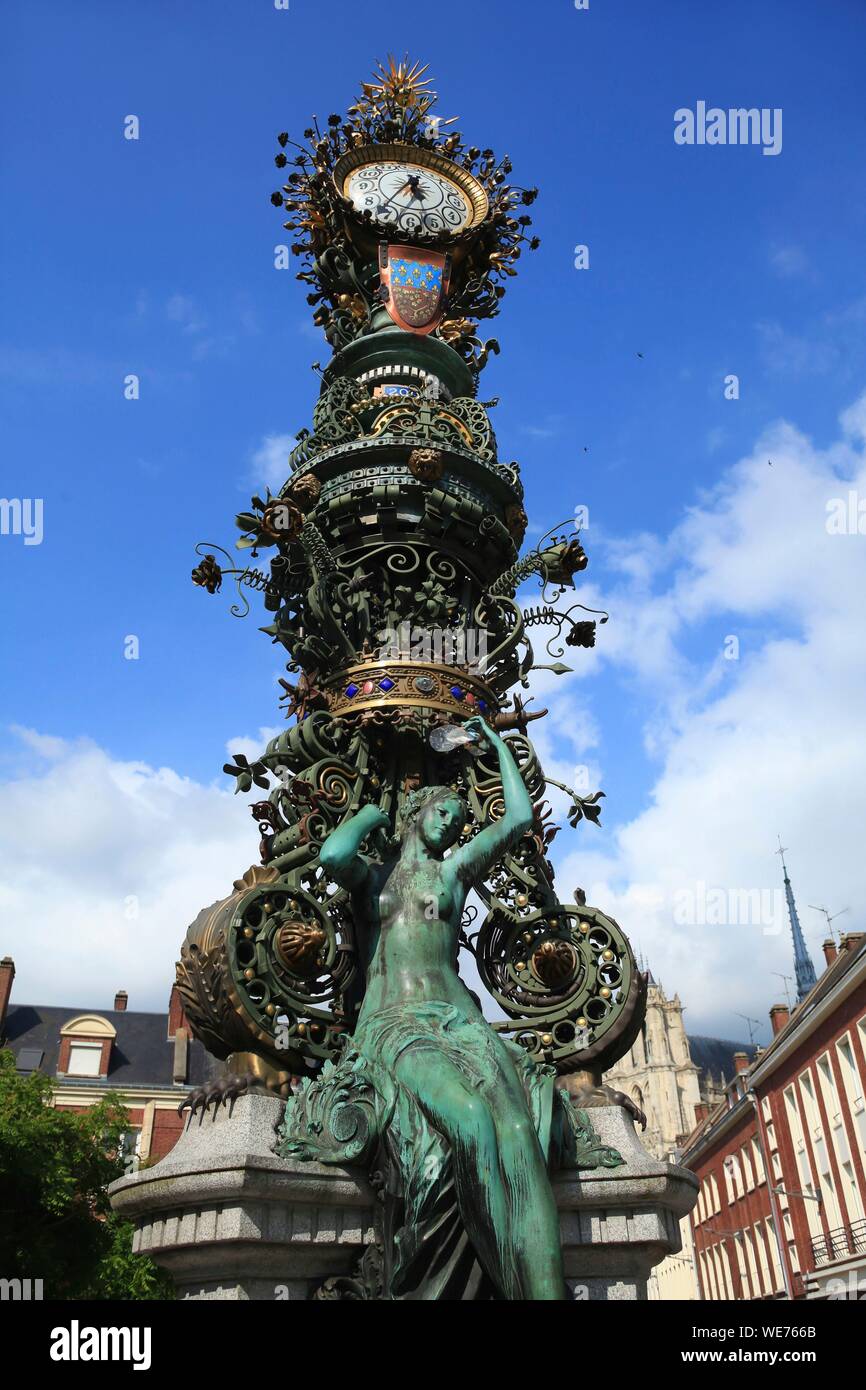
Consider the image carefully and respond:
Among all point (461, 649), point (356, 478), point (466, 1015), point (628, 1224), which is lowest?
point (628, 1224)

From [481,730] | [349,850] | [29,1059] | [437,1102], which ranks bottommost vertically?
[437,1102]

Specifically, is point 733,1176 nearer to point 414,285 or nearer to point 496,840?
point 414,285

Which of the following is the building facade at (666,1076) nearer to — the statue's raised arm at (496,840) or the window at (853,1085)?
the window at (853,1085)

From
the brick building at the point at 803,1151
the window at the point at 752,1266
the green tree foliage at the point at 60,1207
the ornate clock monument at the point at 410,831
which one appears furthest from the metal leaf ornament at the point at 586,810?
the window at the point at 752,1266

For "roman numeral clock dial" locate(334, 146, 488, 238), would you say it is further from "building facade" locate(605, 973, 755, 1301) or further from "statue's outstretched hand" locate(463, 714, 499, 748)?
"building facade" locate(605, 973, 755, 1301)

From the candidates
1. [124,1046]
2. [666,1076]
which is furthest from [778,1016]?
[666,1076]

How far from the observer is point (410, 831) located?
6844 millimetres

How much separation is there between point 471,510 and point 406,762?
7.28ft

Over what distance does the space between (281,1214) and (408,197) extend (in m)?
9.60

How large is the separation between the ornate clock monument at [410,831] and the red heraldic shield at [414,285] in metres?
0.03

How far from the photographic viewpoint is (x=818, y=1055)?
31109mm

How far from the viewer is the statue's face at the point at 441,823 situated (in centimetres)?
667
